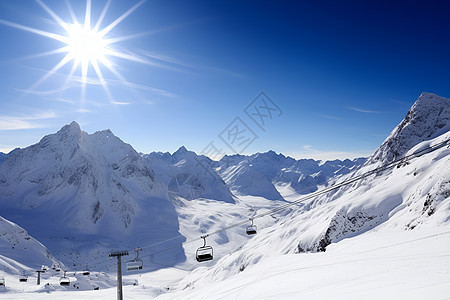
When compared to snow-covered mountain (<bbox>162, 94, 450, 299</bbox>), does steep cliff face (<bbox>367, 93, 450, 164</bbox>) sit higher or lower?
higher

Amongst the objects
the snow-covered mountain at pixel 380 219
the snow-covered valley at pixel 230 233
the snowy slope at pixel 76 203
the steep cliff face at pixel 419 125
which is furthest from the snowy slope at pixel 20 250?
the steep cliff face at pixel 419 125

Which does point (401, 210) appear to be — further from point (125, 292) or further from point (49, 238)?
point (49, 238)

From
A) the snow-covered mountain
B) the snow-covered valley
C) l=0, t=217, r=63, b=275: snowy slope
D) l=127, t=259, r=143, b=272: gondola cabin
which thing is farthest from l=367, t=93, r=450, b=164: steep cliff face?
l=0, t=217, r=63, b=275: snowy slope

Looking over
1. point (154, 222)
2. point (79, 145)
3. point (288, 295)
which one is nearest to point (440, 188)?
point (288, 295)

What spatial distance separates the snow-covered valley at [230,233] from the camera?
10.6 m

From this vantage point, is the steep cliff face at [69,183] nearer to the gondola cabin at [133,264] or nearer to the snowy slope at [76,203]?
the snowy slope at [76,203]

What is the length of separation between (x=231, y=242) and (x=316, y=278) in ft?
434

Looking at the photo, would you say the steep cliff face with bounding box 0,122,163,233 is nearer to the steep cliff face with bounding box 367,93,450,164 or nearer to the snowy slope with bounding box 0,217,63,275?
the snowy slope with bounding box 0,217,63,275

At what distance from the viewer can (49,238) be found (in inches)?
4365

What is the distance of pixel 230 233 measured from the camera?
151500 mm

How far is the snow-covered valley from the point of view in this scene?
34.8 ft

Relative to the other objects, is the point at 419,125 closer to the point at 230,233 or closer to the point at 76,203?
the point at 230,233

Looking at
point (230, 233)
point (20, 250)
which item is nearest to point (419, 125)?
point (230, 233)

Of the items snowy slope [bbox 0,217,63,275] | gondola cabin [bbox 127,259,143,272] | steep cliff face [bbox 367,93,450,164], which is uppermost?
steep cliff face [bbox 367,93,450,164]
